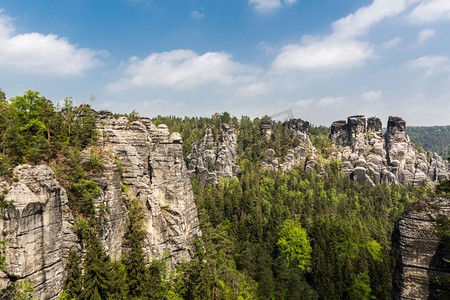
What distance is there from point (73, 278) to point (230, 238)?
112 ft

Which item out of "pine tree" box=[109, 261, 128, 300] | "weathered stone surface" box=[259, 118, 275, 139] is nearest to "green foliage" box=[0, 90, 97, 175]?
"pine tree" box=[109, 261, 128, 300]

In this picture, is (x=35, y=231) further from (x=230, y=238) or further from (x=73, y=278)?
(x=230, y=238)

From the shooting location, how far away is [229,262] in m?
43.1

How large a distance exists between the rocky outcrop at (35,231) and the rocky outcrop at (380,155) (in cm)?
9794

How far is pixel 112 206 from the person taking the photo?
26109 millimetres

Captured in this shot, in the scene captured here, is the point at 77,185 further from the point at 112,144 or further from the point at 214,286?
the point at 214,286

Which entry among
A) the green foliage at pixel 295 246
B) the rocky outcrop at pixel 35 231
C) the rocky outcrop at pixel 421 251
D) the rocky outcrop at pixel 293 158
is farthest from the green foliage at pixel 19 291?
the rocky outcrop at pixel 293 158

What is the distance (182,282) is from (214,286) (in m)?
3.64

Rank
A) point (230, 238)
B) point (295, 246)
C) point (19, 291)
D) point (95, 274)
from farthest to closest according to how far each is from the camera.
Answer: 1. point (230, 238)
2. point (295, 246)
3. point (95, 274)
4. point (19, 291)

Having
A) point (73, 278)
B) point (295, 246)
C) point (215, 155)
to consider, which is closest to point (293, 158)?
point (215, 155)

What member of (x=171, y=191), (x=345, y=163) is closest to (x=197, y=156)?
(x=345, y=163)

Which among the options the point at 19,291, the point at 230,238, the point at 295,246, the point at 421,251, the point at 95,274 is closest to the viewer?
the point at 421,251

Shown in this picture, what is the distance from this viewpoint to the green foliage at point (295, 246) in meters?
45.3

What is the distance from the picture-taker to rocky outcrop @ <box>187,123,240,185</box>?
91.6m
